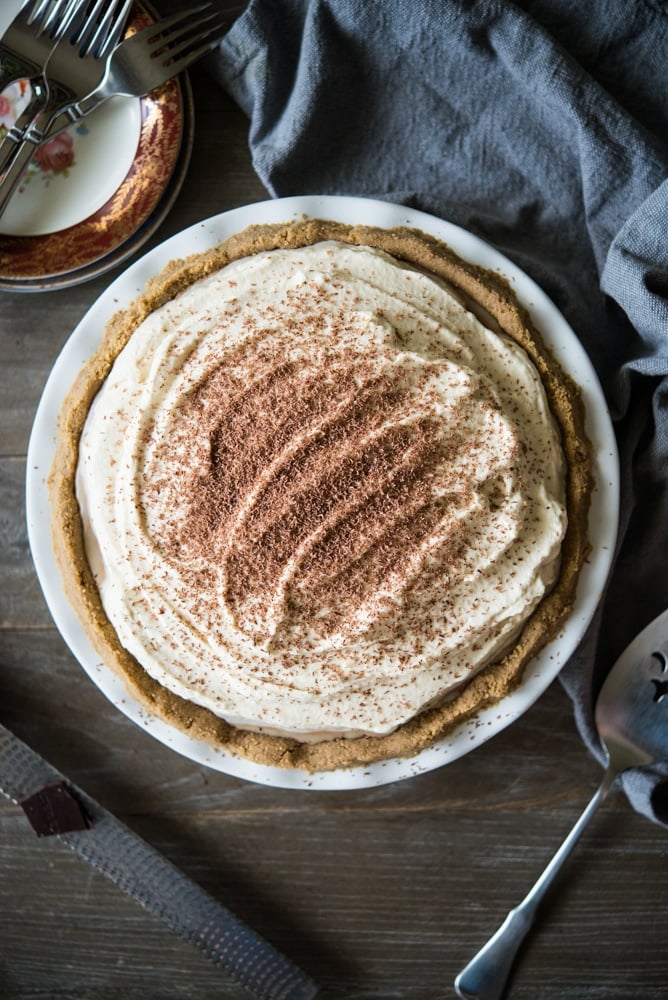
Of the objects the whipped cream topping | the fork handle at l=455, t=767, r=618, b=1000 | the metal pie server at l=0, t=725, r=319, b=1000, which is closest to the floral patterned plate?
the whipped cream topping

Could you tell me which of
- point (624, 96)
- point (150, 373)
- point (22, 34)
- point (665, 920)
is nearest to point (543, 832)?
point (665, 920)

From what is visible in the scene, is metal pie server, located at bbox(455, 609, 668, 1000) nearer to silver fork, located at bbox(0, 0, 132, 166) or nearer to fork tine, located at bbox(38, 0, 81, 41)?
silver fork, located at bbox(0, 0, 132, 166)

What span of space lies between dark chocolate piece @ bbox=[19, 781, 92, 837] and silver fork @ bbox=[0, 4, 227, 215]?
1.62m

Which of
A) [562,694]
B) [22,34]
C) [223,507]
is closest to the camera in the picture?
[223,507]

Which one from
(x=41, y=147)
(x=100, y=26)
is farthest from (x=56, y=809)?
(x=100, y=26)

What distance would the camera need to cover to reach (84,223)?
93.9 inches

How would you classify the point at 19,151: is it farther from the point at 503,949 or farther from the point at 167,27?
the point at 503,949

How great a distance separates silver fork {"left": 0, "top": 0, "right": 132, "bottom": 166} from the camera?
2301 millimetres

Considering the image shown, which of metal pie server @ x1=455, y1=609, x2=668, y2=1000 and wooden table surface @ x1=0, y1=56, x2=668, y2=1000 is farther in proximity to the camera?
wooden table surface @ x1=0, y1=56, x2=668, y2=1000

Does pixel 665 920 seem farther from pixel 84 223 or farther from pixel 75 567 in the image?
pixel 84 223

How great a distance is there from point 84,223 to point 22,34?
0.51 meters

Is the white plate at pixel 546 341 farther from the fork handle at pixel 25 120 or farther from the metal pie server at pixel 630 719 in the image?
the fork handle at pixel 25 120

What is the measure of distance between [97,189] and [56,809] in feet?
5.82

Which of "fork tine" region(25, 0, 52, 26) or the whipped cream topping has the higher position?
"fork tine" region(25, 0, 52, 26)
